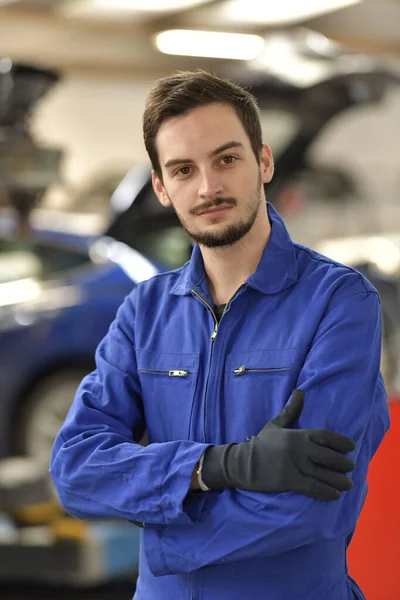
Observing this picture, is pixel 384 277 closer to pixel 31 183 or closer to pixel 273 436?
pixel 31 183

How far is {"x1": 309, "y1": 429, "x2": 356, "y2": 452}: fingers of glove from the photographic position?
5.00 ft

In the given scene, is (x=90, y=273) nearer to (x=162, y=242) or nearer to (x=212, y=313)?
(x=162, y=242)

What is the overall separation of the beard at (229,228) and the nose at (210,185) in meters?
0.01

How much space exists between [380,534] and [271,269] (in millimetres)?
1040

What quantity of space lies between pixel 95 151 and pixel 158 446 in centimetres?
1409

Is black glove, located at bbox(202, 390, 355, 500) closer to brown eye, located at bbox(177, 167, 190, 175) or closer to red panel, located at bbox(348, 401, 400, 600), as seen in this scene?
brown eye, located at bbox(177, 167, 190, 175)

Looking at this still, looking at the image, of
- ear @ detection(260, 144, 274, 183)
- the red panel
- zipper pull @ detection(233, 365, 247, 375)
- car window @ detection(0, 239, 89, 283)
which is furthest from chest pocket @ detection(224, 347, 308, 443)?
car window @ detection(0, 239, 89, 283)

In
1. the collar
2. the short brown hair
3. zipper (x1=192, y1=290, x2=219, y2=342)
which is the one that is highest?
the short brown hair

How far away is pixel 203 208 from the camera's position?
67.2 inches

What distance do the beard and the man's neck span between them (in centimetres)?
3

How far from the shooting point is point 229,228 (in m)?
1.71

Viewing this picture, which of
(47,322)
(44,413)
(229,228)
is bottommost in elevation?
(44,413)

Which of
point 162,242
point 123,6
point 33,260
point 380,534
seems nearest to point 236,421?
point 380,534

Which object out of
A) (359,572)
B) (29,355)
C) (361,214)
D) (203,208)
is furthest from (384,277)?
(361,214)
